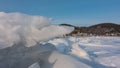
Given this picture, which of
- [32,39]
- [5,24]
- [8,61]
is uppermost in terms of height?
[5,24]

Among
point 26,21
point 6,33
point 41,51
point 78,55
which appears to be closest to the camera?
point 6,33

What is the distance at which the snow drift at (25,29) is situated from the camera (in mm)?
2752

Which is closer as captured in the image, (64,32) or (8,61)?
(8,61)

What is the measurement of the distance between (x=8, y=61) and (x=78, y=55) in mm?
1844

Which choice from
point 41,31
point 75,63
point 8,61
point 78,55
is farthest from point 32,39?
point 78,55

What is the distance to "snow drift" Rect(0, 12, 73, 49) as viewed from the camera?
2.75m

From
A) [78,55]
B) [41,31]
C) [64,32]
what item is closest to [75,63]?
[64,32]

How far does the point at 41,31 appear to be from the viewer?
118 inches

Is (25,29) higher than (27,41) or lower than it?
higher

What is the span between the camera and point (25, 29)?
2.88 m

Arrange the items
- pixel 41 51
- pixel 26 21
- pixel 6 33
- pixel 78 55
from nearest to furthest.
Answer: pixel 6 33 < pixel 26 21 < pixel 41 51 < pixel 78 55

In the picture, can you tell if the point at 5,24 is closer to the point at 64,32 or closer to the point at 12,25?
the point at 12,25

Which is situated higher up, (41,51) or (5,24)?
(5,24)

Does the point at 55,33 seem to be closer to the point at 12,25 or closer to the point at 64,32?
the point at 64,32
